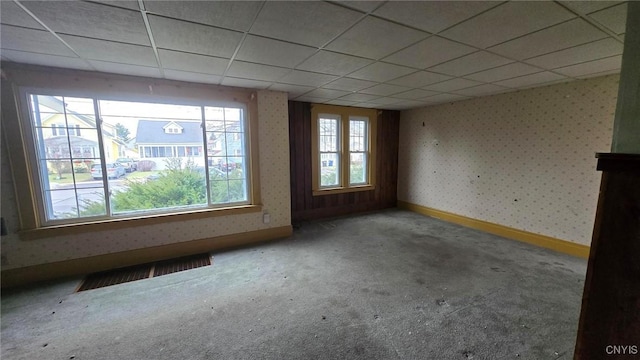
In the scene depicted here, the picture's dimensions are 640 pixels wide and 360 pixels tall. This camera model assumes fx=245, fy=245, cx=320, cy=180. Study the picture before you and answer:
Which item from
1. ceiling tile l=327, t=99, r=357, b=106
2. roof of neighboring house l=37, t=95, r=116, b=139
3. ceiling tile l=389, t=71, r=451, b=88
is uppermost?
ceiling tile l=327, t=99, r=357, b=106

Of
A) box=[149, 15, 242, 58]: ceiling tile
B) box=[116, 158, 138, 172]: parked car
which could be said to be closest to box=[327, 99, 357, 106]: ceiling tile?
box=[149, 15, 242, 58]: ceiling tile

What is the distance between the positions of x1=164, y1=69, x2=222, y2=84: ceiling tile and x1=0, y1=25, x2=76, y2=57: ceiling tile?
0.79 meters

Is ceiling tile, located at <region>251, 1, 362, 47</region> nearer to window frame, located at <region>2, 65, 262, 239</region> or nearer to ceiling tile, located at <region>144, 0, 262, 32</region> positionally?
ceiling tile, located at <region>144, 0, 262, 32</region>

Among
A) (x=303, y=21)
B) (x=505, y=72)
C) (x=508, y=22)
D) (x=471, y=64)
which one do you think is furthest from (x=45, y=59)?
(x=505, y=72)

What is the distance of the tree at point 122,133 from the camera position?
298 centimetres

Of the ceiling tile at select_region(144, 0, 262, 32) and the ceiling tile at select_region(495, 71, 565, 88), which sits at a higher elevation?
the ceiling tile at select_region(144, 0, 262, 32)

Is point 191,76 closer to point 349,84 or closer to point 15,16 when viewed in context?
point 15,16

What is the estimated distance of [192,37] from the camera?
1.88m

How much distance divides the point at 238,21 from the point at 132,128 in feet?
7.55

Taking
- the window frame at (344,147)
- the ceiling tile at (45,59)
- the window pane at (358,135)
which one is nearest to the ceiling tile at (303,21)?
the ceiling tile at (45,59)

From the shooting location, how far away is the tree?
2.98 meters

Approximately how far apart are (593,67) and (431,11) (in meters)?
2.47

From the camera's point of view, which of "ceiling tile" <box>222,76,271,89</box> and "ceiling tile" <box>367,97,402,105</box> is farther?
"ceiling tile" <box>367,97,402,105</box>

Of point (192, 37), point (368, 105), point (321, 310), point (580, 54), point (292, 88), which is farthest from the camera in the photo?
point (368, 105)
